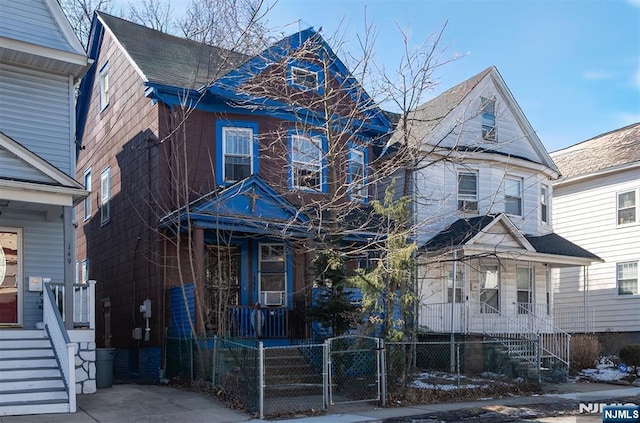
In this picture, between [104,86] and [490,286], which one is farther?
[490,286]

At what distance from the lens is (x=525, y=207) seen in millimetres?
21734

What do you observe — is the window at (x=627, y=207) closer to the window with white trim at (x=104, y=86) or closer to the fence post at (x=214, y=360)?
the fence post at (x=214, y=360)

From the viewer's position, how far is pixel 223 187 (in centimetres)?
1595

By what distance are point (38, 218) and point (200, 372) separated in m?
4.58

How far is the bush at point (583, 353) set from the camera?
18.7 meters

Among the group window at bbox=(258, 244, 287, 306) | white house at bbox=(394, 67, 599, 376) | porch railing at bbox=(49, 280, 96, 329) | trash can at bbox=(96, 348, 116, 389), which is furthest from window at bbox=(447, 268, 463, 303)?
porch railing at bbox=(49, 280, 96, 329)

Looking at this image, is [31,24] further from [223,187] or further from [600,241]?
[600,241]

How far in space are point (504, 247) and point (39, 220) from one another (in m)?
12.4

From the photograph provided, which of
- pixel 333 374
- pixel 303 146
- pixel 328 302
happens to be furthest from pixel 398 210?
pixel 303 146

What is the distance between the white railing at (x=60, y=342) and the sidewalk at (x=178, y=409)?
46cm

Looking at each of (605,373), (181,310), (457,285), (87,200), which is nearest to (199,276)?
(181,310)

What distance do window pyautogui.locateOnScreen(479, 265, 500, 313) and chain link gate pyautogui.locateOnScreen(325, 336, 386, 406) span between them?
8.49 meters

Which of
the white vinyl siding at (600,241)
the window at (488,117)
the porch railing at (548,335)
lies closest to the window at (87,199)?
the window at (488,117)

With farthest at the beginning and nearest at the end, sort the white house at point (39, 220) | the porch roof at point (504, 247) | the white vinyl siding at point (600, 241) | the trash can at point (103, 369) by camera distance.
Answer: the white vinyl siding at point (600, 241), the porch roof at point (504, 247), the trash can at point (103, 369), the white house at point (39, 220)
